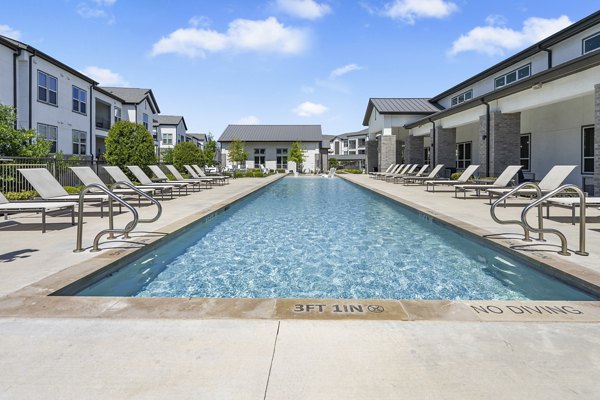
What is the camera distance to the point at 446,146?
25.0 m

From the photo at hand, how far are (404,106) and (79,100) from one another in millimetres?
23783

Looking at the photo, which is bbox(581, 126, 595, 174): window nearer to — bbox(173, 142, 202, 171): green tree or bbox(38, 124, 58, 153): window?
bbox(173, 142, 202, 171): green tree

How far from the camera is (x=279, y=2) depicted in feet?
63.7

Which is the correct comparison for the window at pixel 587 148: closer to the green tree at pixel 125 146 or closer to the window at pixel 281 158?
the green tree at pixel 125 146

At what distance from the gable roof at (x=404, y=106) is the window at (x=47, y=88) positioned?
A: 22159 mm

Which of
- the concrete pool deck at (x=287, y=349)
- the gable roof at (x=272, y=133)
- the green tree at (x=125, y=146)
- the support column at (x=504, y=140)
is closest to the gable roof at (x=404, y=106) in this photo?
the support column at (x=504, y=140)

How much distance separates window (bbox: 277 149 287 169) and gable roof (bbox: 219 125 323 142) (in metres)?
1.49

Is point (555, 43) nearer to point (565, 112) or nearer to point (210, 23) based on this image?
point (565, 112)

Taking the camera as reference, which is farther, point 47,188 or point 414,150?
point 414,150

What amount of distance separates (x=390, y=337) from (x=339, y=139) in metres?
105

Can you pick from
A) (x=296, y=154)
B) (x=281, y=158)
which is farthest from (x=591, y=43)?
(x=281, y=158)

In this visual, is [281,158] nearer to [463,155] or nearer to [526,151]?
[463,155]

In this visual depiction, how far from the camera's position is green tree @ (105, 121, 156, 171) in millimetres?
17594

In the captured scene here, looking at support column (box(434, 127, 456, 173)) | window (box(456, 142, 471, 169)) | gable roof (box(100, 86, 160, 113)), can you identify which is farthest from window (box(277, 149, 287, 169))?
support column (box(434, 127, 456, 173))
